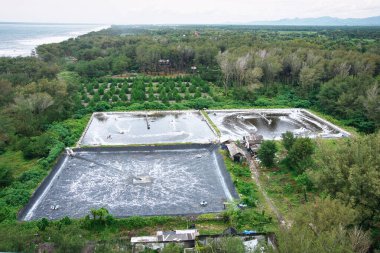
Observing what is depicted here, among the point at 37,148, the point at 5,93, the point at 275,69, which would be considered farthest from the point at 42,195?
the point at 275,69

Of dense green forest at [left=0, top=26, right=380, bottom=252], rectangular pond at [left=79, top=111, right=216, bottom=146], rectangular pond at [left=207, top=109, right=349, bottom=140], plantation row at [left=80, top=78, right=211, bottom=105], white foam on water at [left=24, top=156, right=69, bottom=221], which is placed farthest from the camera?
plantation row at [left=80, top=78, right=211, bottom=105]

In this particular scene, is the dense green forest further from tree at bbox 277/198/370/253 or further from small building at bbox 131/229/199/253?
small building at bbox 131/229/199/253

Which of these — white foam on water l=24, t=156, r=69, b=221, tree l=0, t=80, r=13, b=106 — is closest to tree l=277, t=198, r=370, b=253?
white foam on water l=24, t=156, r=69, b=221

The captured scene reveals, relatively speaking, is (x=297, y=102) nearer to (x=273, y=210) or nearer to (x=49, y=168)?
(x=273, y=210)

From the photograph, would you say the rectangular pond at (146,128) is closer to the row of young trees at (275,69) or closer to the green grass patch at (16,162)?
the green grass patch at (16,162)

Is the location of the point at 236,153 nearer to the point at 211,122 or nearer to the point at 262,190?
the point at 262,190

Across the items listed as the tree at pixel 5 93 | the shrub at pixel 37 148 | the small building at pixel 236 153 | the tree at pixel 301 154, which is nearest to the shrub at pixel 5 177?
the shrub at pixel 37 148
